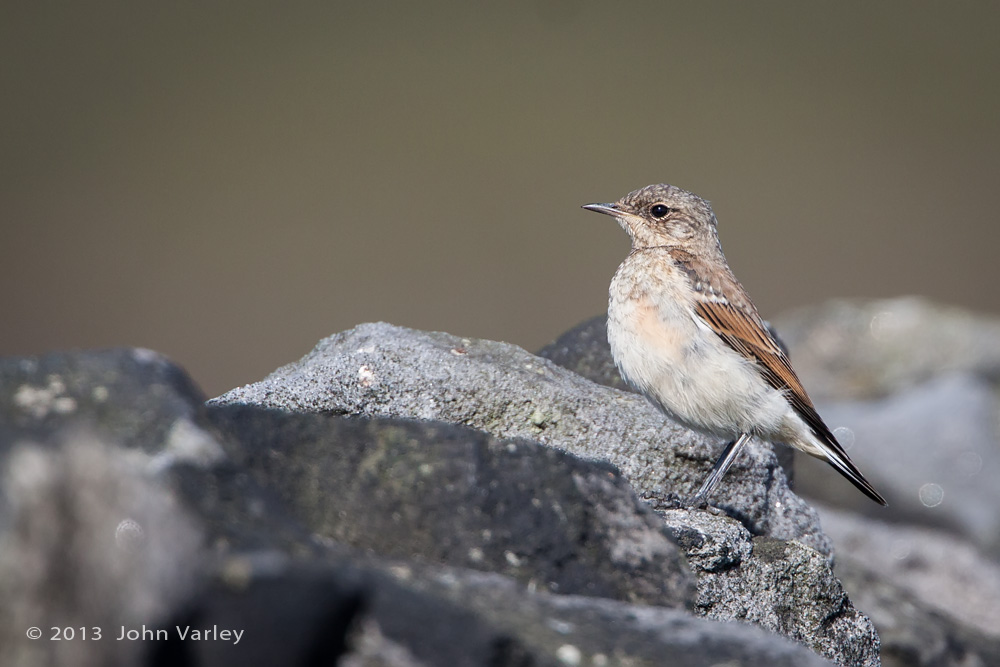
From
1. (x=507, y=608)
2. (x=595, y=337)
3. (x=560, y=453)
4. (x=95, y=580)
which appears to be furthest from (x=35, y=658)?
(x=595, y=337)

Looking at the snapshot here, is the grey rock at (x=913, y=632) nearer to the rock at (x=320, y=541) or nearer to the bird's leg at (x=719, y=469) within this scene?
the bird's leg at (x=719, y=469)

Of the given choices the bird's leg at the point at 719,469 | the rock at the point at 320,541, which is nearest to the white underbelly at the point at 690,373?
the bird's leg at the point at 719,469

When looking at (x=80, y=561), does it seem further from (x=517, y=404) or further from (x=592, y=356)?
(x=592, y=356)

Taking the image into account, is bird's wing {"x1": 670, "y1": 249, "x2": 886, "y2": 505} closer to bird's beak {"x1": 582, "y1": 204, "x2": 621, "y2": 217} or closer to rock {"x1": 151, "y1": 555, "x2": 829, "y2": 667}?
bird's beak {"x1": 582, "y1": 204, "x2": 621, "y2": 217}

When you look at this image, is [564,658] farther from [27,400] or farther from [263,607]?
[27,400]

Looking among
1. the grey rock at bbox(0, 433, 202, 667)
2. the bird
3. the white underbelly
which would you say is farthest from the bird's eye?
the grey rock at bbox(0, 433, 202, 667)

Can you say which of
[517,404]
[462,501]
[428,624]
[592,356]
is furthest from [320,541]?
[592,356]

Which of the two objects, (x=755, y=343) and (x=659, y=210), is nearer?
(x=755, y=343)
